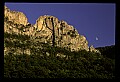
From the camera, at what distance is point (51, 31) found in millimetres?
19359

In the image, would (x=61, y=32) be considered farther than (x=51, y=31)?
No

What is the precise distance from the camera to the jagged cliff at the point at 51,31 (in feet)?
47.1

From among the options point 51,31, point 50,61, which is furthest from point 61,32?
point 50,61

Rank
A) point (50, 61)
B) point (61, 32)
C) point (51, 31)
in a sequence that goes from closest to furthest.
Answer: point (50, 61) → point (61, 32) → point (51, 31)

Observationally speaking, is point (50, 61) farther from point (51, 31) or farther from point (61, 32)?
point (51, 31)

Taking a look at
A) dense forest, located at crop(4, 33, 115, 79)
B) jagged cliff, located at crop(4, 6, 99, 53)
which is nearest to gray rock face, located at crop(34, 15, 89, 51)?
jagged cliff, located at crop(4, 6, 99, 53)

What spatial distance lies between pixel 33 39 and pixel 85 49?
3.65 m

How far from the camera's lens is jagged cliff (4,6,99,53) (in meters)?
14.4

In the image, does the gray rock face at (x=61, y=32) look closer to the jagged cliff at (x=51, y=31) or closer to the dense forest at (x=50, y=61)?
the jagged cliff at (x=51, y=31)

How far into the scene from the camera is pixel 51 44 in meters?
13.5

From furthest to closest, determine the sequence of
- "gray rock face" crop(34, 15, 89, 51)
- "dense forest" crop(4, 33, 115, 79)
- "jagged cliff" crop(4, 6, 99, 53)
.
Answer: "gray rock face" crop(34, 15, 89, 51) < "jagged cliff" crop(4, 6, 99, 53) < "dense forest" crop(4, 33, 115, 79)

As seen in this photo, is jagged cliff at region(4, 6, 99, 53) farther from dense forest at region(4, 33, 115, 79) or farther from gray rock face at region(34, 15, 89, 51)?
dense forest at region(4, 33, 115, 79)

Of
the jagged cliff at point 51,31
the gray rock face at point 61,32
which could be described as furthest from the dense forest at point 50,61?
the gray rock face at point 61,32
